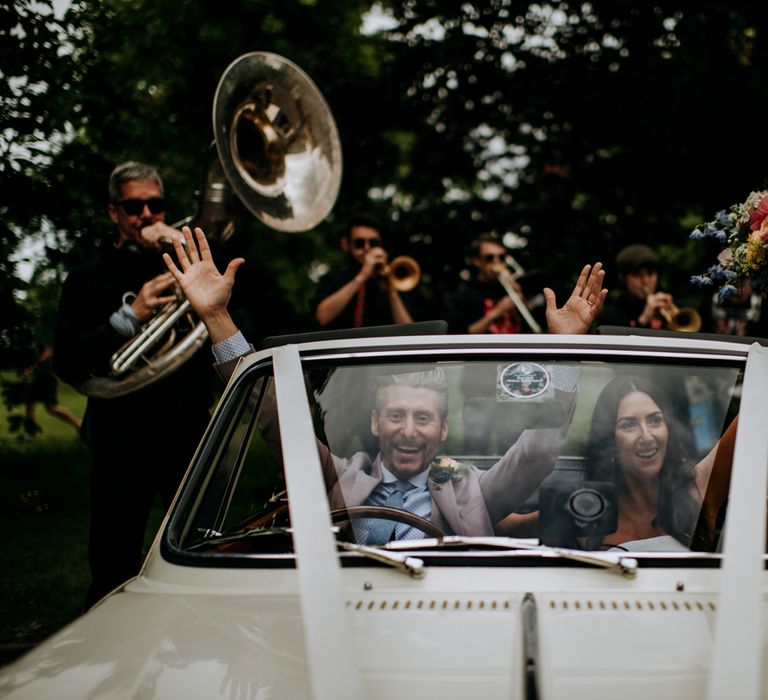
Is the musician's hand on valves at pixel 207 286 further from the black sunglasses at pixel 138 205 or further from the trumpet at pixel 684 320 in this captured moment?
the trumpet at pixel 684 320

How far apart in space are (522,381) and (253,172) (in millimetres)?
3712

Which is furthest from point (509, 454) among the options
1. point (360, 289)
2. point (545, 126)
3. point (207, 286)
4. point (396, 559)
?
point (545, 126)

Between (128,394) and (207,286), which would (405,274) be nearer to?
(128,394)

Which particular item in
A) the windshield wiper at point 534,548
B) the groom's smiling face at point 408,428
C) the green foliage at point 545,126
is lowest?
the windshield wiper at point 534,548

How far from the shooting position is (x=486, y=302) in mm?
8328

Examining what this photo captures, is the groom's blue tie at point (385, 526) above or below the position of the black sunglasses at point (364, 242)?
below

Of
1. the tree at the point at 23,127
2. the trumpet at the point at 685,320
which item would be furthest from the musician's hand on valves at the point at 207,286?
the trumpet at the point at 685,320

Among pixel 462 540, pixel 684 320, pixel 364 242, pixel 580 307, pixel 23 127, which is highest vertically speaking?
pixel 23 127

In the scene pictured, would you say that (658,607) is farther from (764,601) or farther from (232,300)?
(232,300)

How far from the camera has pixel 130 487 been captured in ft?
15.8

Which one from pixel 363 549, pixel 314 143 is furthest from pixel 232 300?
pixel 363 549

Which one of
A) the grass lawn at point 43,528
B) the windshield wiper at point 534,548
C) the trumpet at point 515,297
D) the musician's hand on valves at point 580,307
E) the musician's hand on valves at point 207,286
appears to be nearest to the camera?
the windshield wiper at point 534,548

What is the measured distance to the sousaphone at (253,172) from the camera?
200 inches

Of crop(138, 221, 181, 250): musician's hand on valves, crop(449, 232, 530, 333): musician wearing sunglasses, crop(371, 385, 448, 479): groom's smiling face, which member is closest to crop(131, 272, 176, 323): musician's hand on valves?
crop(138, 221, 181, 250): musician's hand on valves
